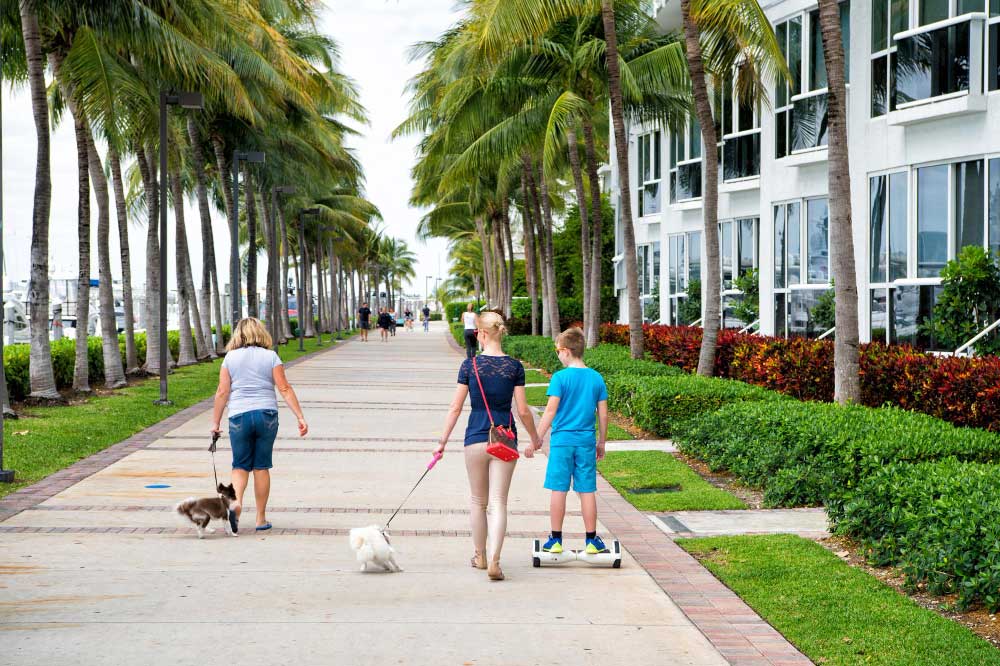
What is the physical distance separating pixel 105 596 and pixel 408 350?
37.1m

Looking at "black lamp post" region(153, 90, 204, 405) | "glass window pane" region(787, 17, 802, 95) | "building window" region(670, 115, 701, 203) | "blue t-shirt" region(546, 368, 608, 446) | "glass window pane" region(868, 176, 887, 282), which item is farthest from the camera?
"building window" region(670, 115, 701, 203)

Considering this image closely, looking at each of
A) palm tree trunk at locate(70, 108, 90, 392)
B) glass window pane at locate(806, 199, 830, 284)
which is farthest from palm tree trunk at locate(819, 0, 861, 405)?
palm tree trunk at locate(70, 108, 90, 392)

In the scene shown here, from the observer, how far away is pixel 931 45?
646 inches

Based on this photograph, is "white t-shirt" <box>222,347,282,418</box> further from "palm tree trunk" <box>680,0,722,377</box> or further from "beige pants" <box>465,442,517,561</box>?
"palm tree trunk" <box>680,0,722,377</box>

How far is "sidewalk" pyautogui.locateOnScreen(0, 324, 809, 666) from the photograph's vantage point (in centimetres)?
543

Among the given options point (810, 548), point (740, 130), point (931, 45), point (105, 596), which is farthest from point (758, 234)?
point (105, 596)

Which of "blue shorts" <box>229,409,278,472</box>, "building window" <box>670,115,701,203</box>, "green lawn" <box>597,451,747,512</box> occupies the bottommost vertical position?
"green lawn" <box>597,451,747,512</box>

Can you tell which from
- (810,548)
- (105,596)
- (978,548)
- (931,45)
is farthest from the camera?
(931,45)

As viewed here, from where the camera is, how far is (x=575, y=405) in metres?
7.21

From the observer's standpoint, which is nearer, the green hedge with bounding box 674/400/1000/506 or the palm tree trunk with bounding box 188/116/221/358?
the green hedge with bounding box 674/400/1000/506

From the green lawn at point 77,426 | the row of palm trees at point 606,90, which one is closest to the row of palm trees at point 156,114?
the green lawn at point 77,426

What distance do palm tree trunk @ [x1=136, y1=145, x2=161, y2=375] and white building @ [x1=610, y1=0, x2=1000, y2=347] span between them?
13.1m

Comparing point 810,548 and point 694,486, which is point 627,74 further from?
point 810,548

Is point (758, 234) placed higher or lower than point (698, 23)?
lower
